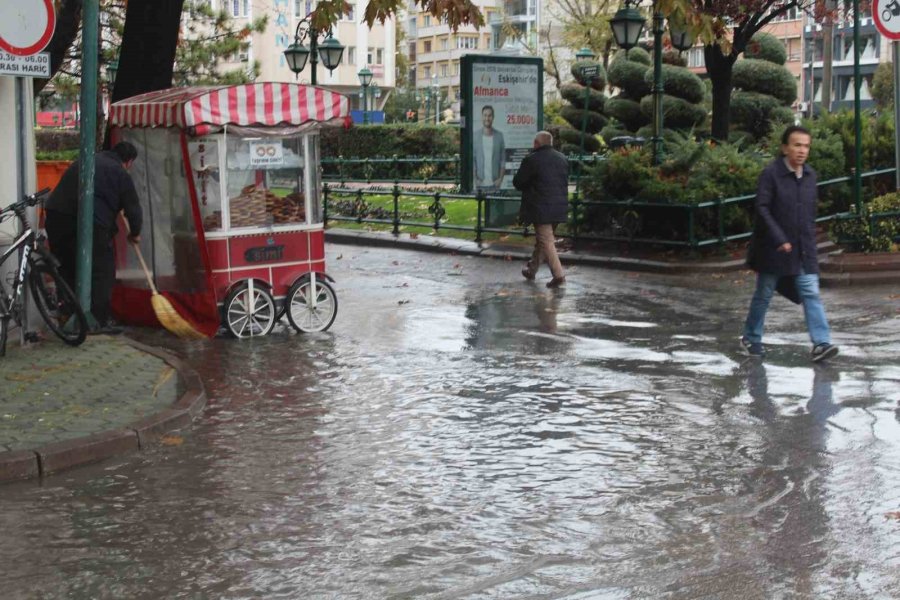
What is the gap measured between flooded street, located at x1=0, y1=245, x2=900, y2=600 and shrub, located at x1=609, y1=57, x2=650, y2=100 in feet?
78.7

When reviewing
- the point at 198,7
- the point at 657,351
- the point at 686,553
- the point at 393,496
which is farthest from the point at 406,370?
the point at 198,7

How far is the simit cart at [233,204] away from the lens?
40.3 feet

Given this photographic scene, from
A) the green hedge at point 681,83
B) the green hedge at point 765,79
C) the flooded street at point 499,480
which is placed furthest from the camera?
the green hedge at point 765,79

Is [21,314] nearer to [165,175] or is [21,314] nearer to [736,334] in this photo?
[165,175]

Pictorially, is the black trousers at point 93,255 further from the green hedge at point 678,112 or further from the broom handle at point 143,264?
the green hedge at point 678,112

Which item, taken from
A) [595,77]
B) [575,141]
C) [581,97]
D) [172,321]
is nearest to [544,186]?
[172,321]

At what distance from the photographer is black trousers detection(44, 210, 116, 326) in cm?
1212

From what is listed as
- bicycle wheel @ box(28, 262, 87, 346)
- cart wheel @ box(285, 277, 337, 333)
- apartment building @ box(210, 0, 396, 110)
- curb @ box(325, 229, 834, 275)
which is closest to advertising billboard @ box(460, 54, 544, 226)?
curb @ box(325, 229, 834, 275)

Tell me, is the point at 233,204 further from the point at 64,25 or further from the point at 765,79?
the point at 765,79

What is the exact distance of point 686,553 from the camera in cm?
602

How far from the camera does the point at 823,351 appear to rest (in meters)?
10.6

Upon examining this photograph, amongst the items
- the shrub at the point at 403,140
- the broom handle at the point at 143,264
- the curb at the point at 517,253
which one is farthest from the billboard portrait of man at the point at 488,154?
the shrub at the point at 403,140

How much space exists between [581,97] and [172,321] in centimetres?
2824

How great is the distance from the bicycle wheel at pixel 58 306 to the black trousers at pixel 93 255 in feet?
2.64
